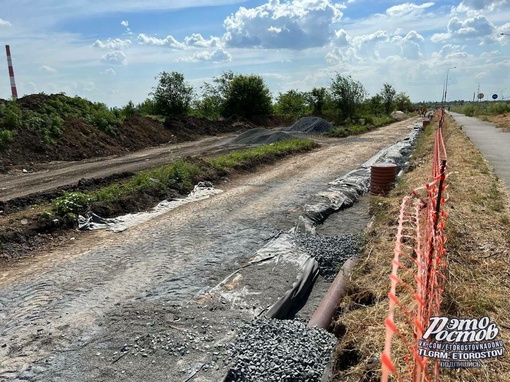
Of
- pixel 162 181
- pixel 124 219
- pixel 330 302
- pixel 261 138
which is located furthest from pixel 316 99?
pixel 330 302

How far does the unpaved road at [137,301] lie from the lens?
376 cm

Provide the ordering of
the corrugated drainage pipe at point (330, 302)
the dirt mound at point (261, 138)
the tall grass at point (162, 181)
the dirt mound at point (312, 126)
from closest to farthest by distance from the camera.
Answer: the corrugated drainage pipe at point (330, 302) → the tall grass at point (162, 181) → the dirt mound at point (261, 138) → the dirt mound at point (312, 126)

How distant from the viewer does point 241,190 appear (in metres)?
10.8

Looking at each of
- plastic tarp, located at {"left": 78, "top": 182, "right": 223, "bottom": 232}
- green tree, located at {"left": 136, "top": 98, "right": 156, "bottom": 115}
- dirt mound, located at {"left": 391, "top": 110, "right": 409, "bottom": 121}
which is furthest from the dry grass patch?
dirt mound, located at {"left": 391, "top": 110, "right": 409, "bottom": 121}

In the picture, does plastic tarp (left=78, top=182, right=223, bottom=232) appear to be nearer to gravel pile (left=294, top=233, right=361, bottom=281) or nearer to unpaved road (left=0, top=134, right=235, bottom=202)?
gravel pile (left=294, top=233, right=361, bottom=281)

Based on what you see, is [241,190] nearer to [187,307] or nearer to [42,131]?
[187,307]

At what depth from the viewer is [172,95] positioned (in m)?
34.1

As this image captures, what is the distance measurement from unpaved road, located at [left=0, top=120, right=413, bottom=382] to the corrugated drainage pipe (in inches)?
26.4

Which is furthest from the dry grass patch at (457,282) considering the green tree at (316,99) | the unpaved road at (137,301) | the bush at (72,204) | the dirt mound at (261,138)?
the green tree at (316,99)

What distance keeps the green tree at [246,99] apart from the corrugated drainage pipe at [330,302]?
36.4m

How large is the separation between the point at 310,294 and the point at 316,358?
1.75 m

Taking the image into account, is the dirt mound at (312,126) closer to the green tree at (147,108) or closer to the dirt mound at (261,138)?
the dirt mound at (261,138)

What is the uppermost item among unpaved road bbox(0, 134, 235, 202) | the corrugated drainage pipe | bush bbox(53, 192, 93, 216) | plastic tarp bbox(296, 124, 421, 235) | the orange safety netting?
the orange safety netting

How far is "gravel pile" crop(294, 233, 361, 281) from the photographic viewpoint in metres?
5.92
